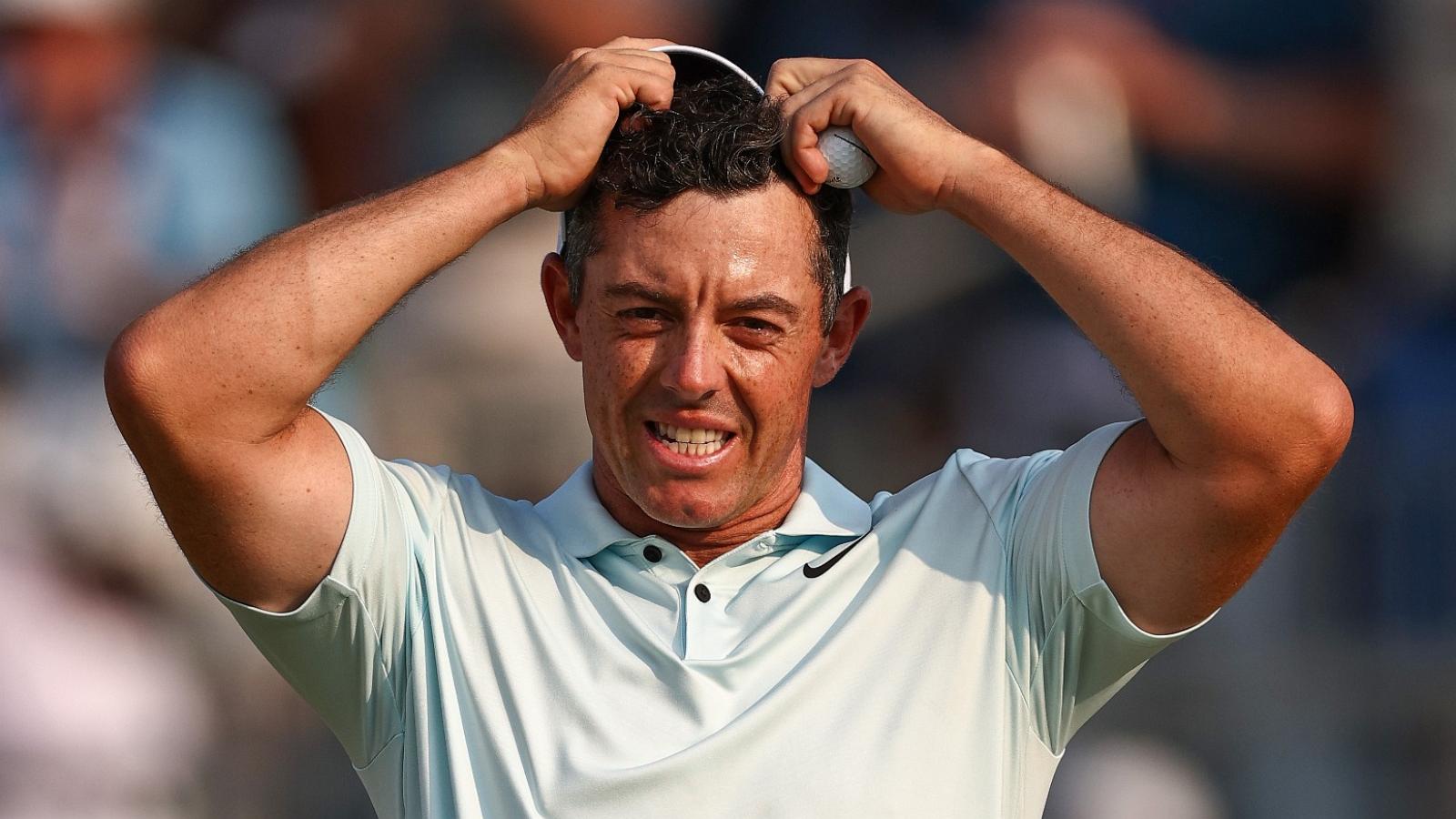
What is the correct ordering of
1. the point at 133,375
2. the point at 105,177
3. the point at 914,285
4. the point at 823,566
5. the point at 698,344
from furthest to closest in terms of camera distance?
the point at 914,285
the point at 105,177
the point at 823,566
the point at 698,344
the point at 133,375

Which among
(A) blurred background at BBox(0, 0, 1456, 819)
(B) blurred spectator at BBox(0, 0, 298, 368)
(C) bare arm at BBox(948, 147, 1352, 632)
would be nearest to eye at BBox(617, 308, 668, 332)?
(C) bare arm at BBox(948, 147, 1352, 632)

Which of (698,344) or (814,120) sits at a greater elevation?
(814,120)

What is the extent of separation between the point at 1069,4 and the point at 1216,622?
1.63 m

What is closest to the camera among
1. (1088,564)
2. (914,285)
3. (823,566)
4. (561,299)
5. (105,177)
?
(1088,564)

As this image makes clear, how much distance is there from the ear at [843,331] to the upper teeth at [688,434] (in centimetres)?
25

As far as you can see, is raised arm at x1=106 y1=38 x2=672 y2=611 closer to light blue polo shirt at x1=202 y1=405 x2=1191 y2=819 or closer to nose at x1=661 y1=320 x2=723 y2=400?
light blue polo shirt at x1=202 y1=405 x2=1191 y2=819

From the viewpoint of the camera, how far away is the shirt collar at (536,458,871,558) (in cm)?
262

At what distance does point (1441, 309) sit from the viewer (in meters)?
4.41

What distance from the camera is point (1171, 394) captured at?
7.56 feet

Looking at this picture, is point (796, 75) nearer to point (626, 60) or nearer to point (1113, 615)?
point (626, 60)

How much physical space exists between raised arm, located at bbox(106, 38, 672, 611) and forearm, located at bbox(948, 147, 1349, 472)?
0.79m

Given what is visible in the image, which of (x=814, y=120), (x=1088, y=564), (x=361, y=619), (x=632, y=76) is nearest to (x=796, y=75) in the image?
(x=814, y=120)

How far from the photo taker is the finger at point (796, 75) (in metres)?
2.64

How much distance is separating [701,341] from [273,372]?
1.96ft
